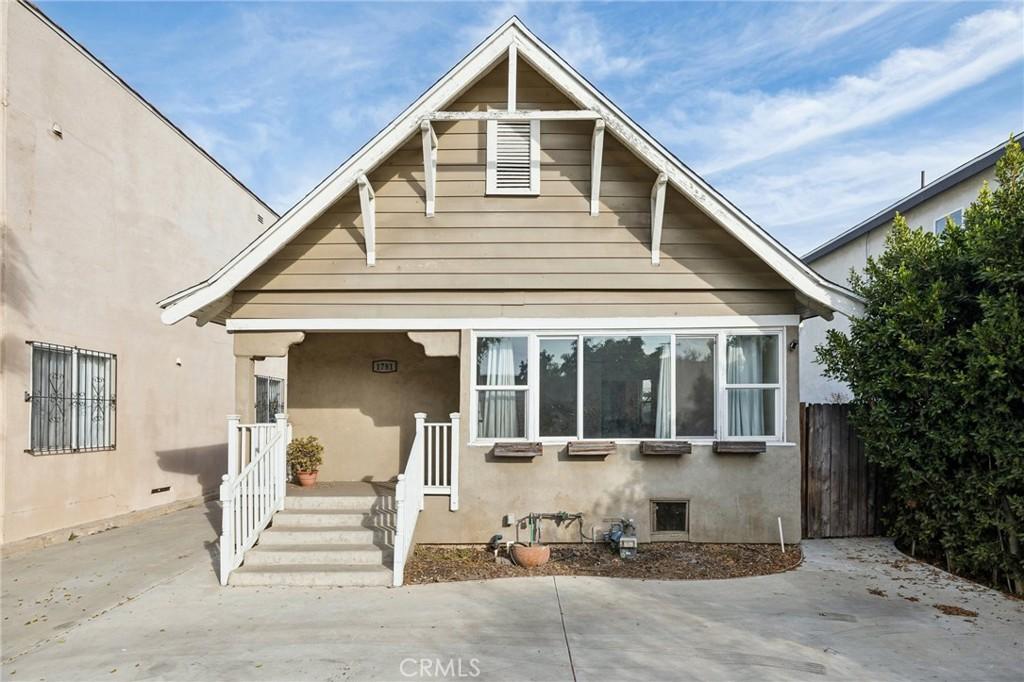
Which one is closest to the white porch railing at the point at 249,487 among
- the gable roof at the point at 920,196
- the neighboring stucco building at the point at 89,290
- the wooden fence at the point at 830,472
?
the neighboring stucco building at the point at 89,290

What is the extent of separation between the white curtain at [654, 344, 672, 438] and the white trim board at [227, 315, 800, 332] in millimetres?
483

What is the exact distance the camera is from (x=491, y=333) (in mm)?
8023

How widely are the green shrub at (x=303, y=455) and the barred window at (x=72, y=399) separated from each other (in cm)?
287

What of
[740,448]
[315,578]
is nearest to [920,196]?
[740,448]

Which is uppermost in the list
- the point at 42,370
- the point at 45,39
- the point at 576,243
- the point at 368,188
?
the point at 45,39

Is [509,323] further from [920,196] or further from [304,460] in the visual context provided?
[920,196]

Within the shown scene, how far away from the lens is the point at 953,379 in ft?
20.9

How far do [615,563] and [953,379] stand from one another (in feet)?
12.9

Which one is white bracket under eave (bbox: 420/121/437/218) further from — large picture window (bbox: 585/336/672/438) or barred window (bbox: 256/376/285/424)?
barred window (bbox: 256/376/285/424)

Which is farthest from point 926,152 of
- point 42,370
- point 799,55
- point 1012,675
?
point 42,370

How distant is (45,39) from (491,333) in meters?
6.85

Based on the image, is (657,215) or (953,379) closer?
(953,379)

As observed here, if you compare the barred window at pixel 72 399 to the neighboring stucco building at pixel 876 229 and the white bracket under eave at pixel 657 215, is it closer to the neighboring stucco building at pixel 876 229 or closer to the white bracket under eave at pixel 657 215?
the white bracket under eave at pixel 657 215

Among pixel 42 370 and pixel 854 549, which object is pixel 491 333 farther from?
pixel 42 370
